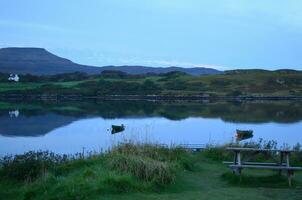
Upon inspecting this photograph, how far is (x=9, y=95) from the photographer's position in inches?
4675

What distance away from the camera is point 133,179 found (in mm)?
11797

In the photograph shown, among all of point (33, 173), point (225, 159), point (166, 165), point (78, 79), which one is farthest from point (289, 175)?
point (78, 79)

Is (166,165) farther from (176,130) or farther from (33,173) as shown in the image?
(176,130)

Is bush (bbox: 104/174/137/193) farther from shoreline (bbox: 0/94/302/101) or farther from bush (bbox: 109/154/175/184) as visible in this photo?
shoreline (bbox: 0/94/302/101)

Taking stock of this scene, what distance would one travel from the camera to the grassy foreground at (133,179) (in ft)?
36.1

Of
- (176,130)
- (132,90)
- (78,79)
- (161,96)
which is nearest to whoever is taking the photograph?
(176,130)

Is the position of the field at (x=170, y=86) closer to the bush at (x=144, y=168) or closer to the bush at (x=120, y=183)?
the bush at (x=144, y=168)

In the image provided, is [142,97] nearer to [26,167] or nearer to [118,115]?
[118,115]

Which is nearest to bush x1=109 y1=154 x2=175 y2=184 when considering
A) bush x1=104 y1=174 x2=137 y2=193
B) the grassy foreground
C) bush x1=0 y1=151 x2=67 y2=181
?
the grassy foreground

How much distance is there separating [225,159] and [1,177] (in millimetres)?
7259

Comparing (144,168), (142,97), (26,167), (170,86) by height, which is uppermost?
(170,86)

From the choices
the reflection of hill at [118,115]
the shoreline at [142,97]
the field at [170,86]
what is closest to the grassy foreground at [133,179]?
the reflection of hill at [118,115]

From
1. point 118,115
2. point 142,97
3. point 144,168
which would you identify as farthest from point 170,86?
point 144,168

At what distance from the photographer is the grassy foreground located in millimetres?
11000
